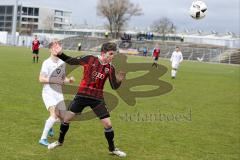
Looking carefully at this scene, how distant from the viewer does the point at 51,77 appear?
8266 mm

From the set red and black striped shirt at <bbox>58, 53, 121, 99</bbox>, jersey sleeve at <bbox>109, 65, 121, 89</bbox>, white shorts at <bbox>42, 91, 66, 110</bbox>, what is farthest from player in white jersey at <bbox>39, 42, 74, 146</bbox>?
jersey sleeve at <bbox>109, 65, 121, 89</bbox>

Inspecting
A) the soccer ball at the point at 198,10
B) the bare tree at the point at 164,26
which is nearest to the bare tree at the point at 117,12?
the bare tree at the point at 164,26

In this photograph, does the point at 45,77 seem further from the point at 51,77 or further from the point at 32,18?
the point at 32,18

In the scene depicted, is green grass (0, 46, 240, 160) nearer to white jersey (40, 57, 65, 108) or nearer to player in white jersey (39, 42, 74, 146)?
player in white jersey (39, 42, 74, 146)

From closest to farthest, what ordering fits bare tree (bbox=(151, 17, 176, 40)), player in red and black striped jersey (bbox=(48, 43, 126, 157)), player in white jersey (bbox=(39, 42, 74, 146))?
1. player in red and black striped jersey (bbox=(48, 43, 126, 157))
2. player in white jersey (bbox=(39, 42, 74, 146))
3. bare tree (bbox=(151, 17, 176, 40))

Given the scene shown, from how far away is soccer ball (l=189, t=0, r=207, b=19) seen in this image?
52.5 ft

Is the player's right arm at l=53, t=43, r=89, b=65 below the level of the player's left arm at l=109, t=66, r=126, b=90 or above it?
above

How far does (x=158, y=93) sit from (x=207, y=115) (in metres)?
5.00

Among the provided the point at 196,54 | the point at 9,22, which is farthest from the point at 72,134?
the point at 9,22

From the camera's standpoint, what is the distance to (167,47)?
7644 centimetres

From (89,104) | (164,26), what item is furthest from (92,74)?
(164,26)

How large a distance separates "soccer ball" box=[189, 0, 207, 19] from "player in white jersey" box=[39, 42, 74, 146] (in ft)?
29.1

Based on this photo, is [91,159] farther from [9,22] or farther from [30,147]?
[9,22]

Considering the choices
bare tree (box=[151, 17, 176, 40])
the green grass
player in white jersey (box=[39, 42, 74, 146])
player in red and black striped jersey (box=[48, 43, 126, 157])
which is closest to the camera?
player in red and black striped jersey (box=[48, 43, 126, 157])
